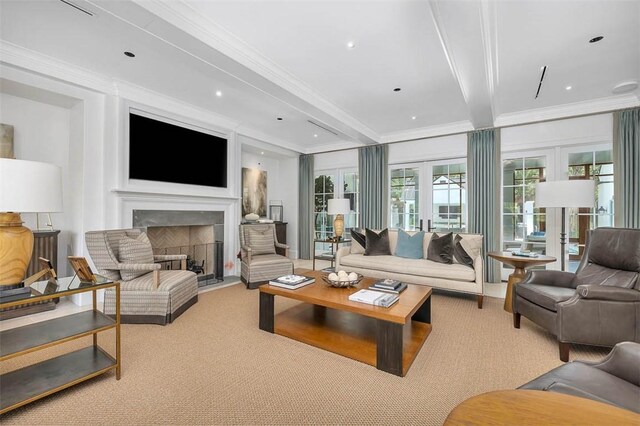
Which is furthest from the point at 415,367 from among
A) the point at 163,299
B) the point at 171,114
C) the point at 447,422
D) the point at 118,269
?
the point at 171,114

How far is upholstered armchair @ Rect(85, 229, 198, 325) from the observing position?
9.29ft

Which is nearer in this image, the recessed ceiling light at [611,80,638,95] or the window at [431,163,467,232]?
the recessed ceiling light at [611,80,638,95]

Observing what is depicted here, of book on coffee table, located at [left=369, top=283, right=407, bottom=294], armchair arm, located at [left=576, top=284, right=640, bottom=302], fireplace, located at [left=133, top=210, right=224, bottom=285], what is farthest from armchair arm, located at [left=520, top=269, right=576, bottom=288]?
fireplace, located at [left=133, top=210, right=224, bottom=285]

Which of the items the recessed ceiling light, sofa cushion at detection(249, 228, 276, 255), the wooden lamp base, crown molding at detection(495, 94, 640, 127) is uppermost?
the recessed ceiling light

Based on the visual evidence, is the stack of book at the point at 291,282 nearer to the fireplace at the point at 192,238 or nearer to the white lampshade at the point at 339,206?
the fireplace at the point at 192,238

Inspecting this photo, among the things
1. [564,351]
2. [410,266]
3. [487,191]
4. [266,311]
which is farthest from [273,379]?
[487,191]

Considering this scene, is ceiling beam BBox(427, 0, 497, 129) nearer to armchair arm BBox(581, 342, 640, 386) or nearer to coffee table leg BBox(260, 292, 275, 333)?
armchair arm BBox(581, 342, 640, 386)

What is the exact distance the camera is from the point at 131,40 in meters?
2.66

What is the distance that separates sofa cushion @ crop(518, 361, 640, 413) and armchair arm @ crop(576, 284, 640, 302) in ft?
3.73

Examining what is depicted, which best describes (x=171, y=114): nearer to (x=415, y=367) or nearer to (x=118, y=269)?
(x=118, y=269)

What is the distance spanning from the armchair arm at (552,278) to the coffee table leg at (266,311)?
2499 millimetres

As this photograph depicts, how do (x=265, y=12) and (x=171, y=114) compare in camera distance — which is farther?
(x=171, y=114)

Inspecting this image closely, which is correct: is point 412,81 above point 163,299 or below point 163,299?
above

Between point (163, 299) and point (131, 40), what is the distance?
2.48 metres
